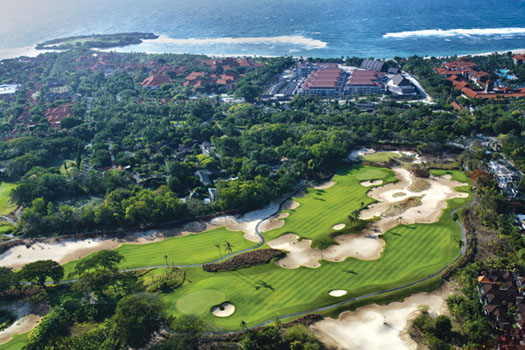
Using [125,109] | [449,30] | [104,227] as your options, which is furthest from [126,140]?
[449,30]

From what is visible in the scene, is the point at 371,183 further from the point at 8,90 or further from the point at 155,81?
the point at 8,90

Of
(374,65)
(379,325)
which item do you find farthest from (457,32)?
(379,325)

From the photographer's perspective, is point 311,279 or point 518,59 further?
point 518,59

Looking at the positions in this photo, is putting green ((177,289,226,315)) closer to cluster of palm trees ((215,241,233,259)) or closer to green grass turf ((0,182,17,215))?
cluster of palm trees ((215,241,233,259))

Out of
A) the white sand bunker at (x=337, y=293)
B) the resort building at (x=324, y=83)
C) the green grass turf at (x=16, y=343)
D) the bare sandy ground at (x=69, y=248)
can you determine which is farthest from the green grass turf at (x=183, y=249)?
the resort building at (x=324, y=83)

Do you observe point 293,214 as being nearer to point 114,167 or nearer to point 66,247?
point 66,247

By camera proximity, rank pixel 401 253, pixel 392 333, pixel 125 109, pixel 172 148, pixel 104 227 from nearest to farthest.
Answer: pixel 392 333
pixel 401 253
pixel 104 227
pixel 172 148
pixel 125 109
